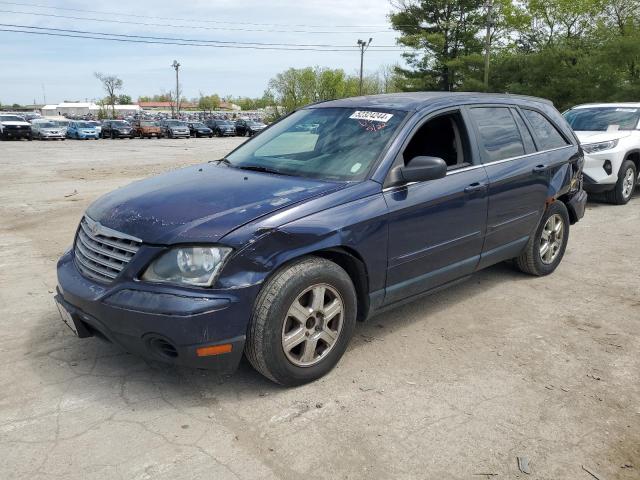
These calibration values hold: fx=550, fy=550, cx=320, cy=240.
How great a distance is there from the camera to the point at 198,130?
46594 mm

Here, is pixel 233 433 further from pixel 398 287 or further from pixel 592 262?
pixel 592 262

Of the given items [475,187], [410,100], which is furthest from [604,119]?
[410,100]

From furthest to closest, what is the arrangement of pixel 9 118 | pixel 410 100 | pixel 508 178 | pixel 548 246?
pixel 9 118, pixel 548 246, pixel 508 178, pixel 410 100

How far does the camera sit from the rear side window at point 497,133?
14.3ft

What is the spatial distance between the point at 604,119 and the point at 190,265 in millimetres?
9429

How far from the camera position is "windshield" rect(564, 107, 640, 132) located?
9.66 metres

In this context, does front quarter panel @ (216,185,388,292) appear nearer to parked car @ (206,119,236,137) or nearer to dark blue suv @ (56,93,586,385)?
dark blue suv @ (56,93,586,385)

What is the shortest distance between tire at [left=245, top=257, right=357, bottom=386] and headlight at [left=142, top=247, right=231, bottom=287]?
0.30 metres

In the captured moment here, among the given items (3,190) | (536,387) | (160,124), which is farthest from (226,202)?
(160,124)

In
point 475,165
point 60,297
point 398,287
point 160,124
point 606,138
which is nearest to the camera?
point 60,297

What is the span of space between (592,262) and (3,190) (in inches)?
445

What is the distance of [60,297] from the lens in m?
3.40

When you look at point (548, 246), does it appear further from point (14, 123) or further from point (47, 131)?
point (14, 123)

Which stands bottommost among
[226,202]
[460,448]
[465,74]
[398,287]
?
[460,448]
